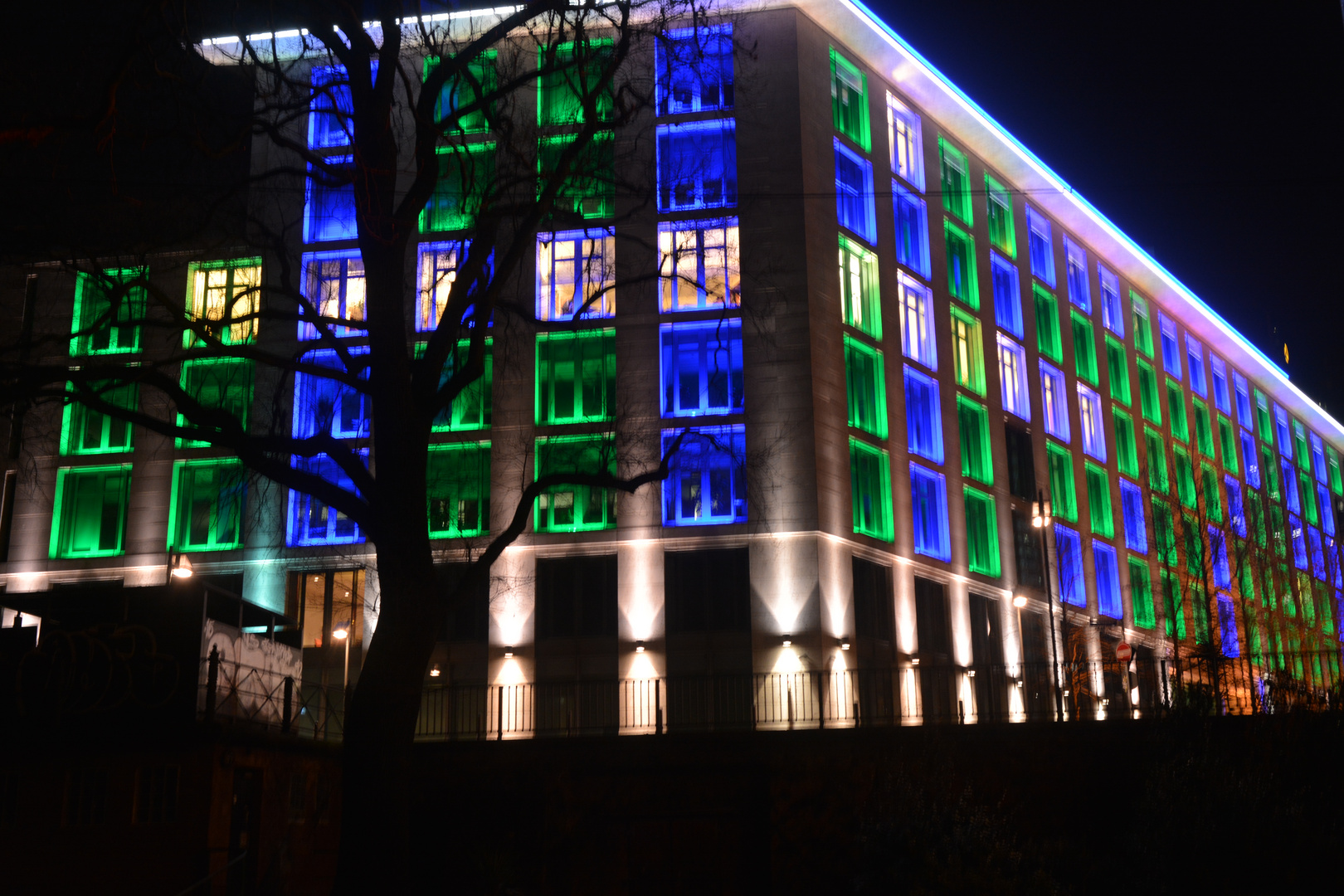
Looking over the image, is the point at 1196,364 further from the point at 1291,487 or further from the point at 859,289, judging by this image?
the point at 859,289

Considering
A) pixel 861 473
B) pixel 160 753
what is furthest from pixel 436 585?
pixel 861 473

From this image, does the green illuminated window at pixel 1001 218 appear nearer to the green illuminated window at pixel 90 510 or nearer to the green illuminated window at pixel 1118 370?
the green illuminated window at pixel 1118 370

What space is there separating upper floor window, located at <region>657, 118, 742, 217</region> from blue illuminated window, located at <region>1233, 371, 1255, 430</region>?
45.7 m

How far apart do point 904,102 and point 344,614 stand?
26.2 metres

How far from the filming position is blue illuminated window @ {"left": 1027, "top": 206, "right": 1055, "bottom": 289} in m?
55.2

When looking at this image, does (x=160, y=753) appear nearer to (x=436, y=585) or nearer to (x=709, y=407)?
(x=436, y=585)

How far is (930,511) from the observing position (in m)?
43.1

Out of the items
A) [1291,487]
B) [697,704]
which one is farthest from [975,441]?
[1291,487]

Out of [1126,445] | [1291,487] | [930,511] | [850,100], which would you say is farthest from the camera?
[1291,487]

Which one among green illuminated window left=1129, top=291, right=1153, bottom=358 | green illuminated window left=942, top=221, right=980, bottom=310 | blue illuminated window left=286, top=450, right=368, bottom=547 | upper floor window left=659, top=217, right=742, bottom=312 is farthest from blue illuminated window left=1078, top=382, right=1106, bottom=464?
blue illuminated window left=286, top=450, right=368, bottom=547

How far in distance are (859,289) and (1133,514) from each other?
23.4 m

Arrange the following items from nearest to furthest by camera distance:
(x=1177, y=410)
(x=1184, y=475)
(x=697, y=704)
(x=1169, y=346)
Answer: (x=697, y=704) → (x=1184, y=475) → (x=1177, y=410) → (x=1169, y=346)

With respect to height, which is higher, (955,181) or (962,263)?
(955,181)

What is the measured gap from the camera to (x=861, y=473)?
39844mm
